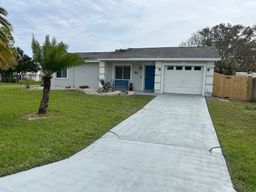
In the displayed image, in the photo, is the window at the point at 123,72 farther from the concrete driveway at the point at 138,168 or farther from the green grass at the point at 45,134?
the concrete driveway at the point at 138,168

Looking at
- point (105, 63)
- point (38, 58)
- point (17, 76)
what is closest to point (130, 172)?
point (38, 58)

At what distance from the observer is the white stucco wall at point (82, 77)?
2155cm

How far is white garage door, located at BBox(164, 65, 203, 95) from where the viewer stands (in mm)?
17188

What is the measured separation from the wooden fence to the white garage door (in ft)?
5.33

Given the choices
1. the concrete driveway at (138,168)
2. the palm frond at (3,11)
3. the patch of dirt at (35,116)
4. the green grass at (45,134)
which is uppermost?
the palm frond at (3,11)

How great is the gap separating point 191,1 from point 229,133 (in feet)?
33.7

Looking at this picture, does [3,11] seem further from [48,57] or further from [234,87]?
[234,87]

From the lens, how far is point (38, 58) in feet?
28.7

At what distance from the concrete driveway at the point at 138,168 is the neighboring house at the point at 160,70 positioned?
10.7 meters

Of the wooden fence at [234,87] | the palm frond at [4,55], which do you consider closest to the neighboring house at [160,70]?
the wooden fence at [234,87]

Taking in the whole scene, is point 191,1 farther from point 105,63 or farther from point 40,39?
point 40,39

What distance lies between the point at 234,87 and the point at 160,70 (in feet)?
18.1

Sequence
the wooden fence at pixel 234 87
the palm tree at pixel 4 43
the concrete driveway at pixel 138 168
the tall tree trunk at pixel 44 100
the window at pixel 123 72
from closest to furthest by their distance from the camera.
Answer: the concrete driveway at pixel 138 168 → the tall tree trunk at pixel 44 100 → the palm tree at pixel 4 43 → the wooden fence at pixel 234 87 → the window at pixel 123 72

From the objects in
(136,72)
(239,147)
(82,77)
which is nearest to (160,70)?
(136,72)
